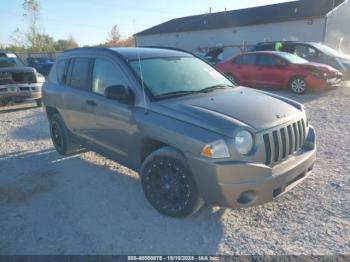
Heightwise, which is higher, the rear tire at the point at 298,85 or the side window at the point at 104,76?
the side window at the point at 104,76

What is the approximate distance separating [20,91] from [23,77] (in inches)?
22.0

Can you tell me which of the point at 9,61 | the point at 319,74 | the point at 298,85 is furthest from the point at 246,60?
the point at 9,61

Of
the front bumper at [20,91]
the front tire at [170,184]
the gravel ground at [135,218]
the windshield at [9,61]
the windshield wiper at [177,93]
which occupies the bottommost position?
the gravel ground at [135,218]

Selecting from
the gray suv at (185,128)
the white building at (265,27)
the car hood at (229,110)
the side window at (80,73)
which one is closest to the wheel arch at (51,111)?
the gray suv at (185,128)

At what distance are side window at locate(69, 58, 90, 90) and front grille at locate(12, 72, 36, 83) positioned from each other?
19.4 ft

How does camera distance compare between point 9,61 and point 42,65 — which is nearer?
point 9,61

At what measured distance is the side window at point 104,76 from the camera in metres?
3.93

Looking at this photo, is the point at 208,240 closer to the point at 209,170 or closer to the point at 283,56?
the point at 209,170

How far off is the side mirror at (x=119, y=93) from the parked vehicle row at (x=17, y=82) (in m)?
7.32

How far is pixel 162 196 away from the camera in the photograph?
3492 millimetres

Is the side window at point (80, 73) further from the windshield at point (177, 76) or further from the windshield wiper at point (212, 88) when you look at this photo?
the windshield wiper at point (212, 88)

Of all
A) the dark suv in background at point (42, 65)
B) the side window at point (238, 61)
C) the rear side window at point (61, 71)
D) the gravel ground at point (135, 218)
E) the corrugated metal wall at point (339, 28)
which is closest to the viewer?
the gravel ground at point (135, 218)

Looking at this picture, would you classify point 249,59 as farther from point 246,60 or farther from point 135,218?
point 135,218

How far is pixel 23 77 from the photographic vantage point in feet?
32.6
